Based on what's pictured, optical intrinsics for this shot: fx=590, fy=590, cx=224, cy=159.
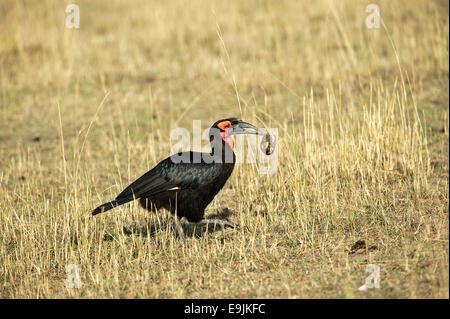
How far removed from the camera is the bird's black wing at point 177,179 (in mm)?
5262

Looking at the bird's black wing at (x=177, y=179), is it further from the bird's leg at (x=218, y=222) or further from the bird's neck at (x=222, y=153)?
the bird's leg at (x=218, y=222)

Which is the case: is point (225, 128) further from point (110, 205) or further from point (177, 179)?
point (110, 205)

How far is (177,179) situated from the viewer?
208 inches

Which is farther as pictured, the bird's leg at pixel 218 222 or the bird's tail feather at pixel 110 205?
the bird's leg at pixel 218 222

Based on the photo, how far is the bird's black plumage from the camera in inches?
207

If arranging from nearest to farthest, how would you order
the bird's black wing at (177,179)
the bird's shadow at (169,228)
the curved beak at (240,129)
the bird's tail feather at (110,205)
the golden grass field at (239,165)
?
the golden grass field at (239,165), the bird's tail feather at (110,205), the bird's black wing at (177,179), the curved beak at (240,129), the bird's shadow at (169,228)

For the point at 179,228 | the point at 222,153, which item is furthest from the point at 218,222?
the point at 222,153

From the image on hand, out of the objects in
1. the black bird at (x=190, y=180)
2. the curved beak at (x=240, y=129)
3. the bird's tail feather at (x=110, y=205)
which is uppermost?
the curved beak at (x=240, y=129)

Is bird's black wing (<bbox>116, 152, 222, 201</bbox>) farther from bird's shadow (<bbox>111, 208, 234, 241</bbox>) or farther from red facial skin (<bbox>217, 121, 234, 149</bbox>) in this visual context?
bird's shadow (<bbox>111, 208, 234, 241</bbox>)

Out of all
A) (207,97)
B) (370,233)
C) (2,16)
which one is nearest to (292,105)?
(207,97)

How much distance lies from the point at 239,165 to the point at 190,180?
61.5 inches

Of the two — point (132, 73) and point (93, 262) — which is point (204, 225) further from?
point (132, 73)

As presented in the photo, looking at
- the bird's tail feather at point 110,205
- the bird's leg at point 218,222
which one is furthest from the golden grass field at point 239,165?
the bird's tail feather at point 110,205

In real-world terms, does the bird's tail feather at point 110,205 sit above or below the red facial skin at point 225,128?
below
